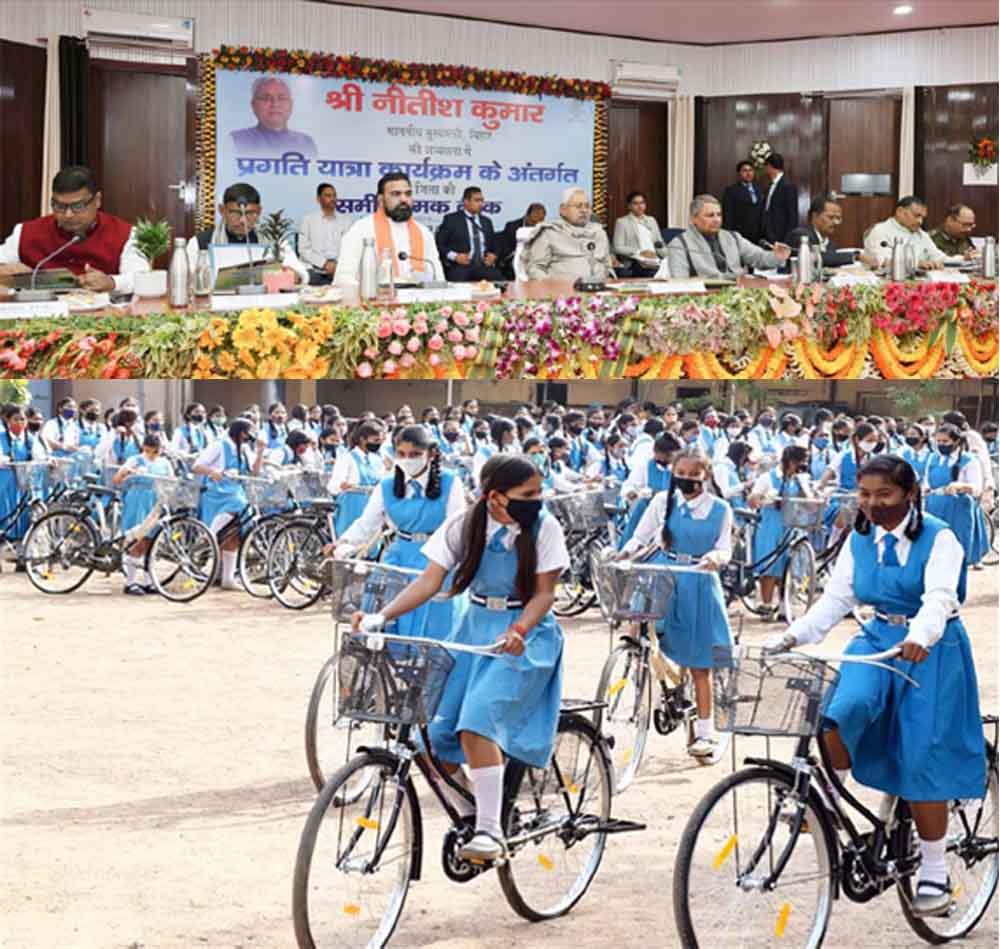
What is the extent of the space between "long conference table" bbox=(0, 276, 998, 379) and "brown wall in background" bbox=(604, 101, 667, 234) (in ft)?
23.6

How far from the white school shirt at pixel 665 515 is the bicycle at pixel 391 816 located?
5.65 ft

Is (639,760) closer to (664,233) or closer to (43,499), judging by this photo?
(43,499)

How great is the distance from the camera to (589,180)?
47.0 ft

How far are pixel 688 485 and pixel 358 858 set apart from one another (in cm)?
234

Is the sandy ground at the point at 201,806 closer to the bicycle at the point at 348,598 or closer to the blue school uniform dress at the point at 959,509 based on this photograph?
the bicycle at the point at 348,598

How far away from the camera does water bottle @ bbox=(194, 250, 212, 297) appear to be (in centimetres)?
579

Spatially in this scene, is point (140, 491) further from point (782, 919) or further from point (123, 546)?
point (782, 919)

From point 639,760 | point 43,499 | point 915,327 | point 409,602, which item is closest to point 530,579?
point 409,602

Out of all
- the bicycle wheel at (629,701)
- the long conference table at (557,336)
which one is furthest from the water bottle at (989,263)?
the bicycle wheel at (629,701)

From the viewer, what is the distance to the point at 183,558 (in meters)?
9.70

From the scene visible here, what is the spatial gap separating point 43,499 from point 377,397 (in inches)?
178

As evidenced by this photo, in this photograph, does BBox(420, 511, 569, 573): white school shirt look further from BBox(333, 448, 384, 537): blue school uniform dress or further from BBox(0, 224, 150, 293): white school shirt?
BBox(333, 448, 384, 537): blue school uniform dress

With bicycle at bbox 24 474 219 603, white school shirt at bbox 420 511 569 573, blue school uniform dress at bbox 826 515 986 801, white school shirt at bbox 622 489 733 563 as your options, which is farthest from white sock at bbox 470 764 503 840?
bicycle at bbox 24 474 219 603

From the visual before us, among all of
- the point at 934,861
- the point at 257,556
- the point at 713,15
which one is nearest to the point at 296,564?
the point at 257,556
